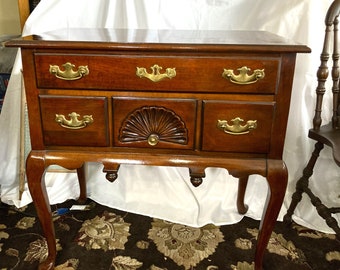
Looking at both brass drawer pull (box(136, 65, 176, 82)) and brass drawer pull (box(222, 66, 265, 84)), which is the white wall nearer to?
brass drawer pull (box(136, 65, 176, 82))

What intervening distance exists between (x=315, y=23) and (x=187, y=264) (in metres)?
1.11

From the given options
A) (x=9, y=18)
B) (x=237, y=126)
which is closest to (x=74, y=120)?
(x=237, y=126)

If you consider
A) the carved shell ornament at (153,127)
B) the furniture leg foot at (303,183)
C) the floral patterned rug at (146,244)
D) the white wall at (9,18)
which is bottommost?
the floral patterned rug at (146,244)

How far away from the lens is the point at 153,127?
38.6 inches

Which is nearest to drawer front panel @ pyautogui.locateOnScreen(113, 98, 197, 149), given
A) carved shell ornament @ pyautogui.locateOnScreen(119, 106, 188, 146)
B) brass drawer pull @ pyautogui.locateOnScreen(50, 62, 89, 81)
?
carved shell ornament @ pyautogui.locateOnScreen(119, 106, 188, 146)

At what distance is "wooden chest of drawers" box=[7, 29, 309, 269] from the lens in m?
0.88

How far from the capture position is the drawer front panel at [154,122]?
93 cm

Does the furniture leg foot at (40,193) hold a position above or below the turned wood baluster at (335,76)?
below

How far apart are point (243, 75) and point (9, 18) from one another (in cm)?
149

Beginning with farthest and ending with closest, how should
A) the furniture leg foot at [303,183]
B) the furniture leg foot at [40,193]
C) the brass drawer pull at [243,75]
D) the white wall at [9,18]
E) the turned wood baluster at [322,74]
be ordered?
the white wall at [9,18] < the furniture leg foot at [303,183] < the turned wood baluster at [322,74] < the furniture leg foot at [40,193] < the brass drawer pull at [243,75]

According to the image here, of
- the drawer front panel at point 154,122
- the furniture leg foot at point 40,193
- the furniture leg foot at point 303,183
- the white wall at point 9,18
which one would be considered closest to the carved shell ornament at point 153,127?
the drawer front panel at point 154,122

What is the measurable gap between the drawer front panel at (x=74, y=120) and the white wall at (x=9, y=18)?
1.10 m

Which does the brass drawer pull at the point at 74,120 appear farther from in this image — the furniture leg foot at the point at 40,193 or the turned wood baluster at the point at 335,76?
the turned wood baluster at the point at 335,76

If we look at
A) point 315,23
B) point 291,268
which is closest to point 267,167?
point 291,268
